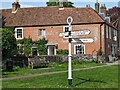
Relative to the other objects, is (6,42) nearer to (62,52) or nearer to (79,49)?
(62,52)

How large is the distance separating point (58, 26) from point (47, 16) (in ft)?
9.31

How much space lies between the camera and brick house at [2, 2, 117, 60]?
153 feet

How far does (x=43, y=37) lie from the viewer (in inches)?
1911

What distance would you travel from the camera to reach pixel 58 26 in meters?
47.9

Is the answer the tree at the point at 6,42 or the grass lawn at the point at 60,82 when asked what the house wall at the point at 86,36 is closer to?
the tree at the point at 6,42

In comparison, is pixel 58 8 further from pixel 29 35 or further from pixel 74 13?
pixel 29 35

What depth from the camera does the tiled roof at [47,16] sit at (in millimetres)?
47753

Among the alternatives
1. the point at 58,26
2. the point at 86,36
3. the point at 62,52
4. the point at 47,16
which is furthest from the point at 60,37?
the point at 47,16

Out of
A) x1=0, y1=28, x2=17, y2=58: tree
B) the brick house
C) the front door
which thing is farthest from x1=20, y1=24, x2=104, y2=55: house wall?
x1=0, y1=28, x2=17, y2=58: tree

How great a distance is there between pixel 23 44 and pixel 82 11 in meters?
10.2

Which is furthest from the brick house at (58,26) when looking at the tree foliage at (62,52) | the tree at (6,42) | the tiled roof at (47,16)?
the tree at (6,42)

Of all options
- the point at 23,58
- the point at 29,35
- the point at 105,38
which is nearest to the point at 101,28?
the point at 105,38

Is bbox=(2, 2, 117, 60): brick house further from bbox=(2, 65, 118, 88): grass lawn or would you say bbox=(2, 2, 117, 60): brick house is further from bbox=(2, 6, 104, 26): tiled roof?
bbox=(2, 65, 118, 88): grass lawn

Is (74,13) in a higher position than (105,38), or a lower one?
higher
